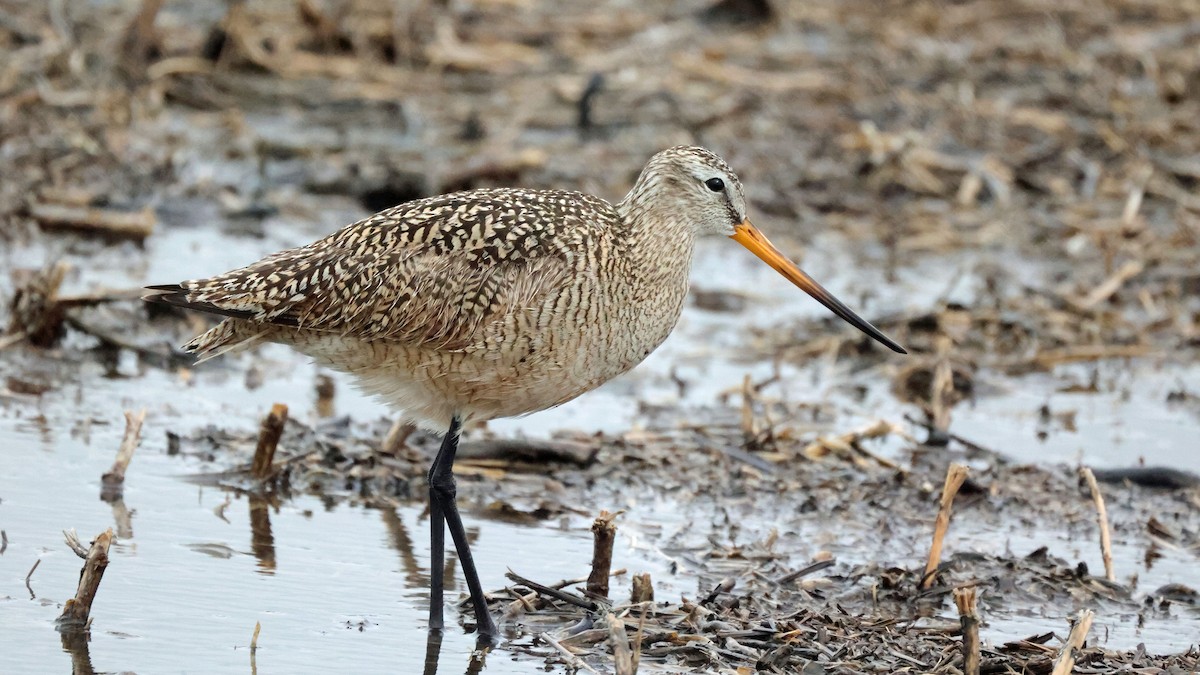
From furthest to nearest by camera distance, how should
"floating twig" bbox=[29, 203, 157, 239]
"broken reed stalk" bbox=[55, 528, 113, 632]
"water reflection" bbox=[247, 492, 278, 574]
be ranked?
"floating twig" bbox=[29, 203, 157, 239] → "water reflection" bbox=[247, 492, 278, 574] → "broken reed stalk" bbox=[55, 528, 113, 632]

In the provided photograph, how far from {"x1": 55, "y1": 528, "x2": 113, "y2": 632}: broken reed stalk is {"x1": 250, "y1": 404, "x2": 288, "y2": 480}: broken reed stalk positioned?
126 centimetres

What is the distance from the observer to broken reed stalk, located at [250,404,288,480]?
Result: 571cm

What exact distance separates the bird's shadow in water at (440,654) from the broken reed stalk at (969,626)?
134 centimetres

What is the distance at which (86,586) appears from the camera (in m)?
4.40

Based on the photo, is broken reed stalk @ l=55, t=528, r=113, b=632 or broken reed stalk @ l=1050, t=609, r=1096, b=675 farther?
broken reed stalk @ l=55, t=528, r=113, b=632

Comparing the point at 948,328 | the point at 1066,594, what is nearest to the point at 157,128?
the point at 948,328

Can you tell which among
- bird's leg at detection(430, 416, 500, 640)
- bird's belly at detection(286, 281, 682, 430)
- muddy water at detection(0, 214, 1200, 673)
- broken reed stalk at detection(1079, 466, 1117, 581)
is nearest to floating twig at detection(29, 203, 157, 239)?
muddy water at detection(0, 214, 1200, 673)

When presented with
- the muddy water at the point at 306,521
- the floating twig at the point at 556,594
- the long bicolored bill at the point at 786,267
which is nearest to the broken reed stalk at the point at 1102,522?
the muddy water at the point at 306,521

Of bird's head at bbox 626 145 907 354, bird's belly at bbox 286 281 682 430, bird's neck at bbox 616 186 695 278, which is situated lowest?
bird's belly at bbox 286 281 682 430

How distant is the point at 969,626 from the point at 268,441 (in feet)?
8.57

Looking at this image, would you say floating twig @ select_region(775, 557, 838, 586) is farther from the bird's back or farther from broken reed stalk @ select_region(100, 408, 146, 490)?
broken reed stalk @ select_region(100, 408, 146, 490)

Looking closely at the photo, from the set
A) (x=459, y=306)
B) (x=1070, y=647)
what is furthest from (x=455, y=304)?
(x=1070, y=647)

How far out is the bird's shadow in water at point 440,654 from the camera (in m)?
4.69

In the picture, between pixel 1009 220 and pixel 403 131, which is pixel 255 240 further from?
pixel 1009 220
